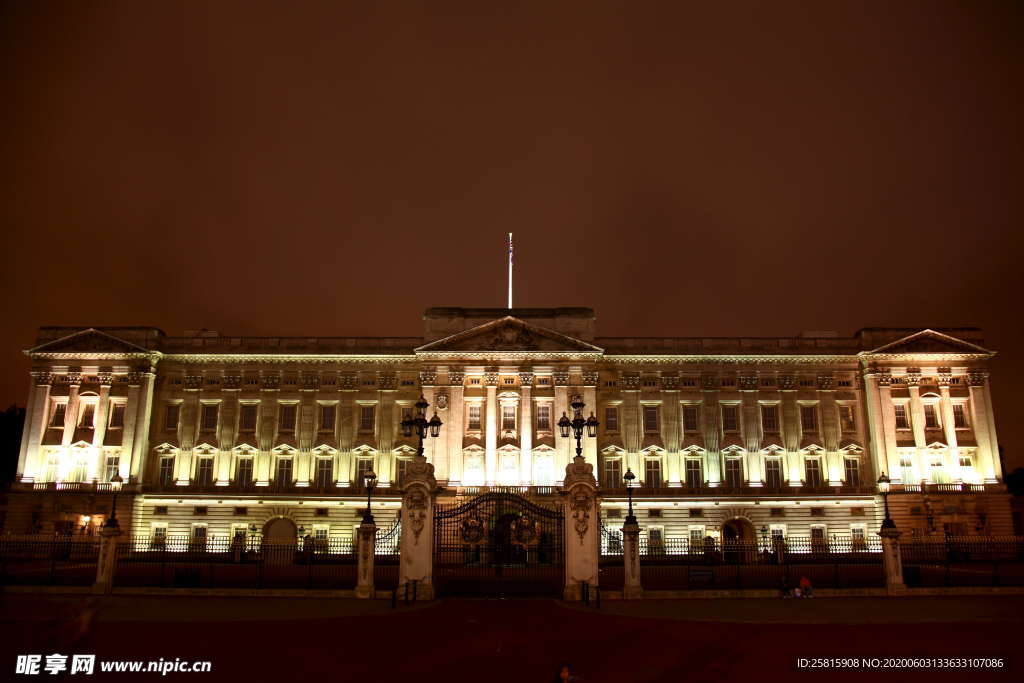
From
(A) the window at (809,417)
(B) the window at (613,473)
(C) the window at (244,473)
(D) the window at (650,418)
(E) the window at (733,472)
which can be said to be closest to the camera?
(B) the window at (613,473)

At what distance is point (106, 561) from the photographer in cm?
2655

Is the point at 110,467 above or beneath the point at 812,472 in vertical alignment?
above

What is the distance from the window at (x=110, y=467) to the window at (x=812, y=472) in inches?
1946

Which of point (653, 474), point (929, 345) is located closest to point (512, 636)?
point (653, 474)

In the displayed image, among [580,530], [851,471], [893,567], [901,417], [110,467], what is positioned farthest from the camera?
[901,417]

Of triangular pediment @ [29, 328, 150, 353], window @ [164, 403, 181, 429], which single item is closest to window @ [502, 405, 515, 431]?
window @ [164, 403, 181, 429]

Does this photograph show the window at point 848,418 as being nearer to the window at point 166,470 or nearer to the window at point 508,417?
the window at point 508,417

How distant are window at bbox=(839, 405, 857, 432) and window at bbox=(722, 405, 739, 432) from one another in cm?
770

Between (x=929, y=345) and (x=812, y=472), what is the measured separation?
42.0 feet

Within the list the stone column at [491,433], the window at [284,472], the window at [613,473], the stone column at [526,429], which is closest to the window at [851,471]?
the window at [613,473]

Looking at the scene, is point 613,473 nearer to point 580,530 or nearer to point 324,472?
point 324,472

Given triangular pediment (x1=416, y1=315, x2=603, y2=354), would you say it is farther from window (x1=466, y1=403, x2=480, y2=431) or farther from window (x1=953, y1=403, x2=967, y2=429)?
window (x1=953, y1=403, x2=967, y2=429)

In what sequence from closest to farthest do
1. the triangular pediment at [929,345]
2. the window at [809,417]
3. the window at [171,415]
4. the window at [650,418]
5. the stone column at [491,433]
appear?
the stone column at [491,433], the triangular pediment at [929,345], the window at [650,418], the window at [809,417], the window at [171,415]

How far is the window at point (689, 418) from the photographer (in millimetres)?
54844
